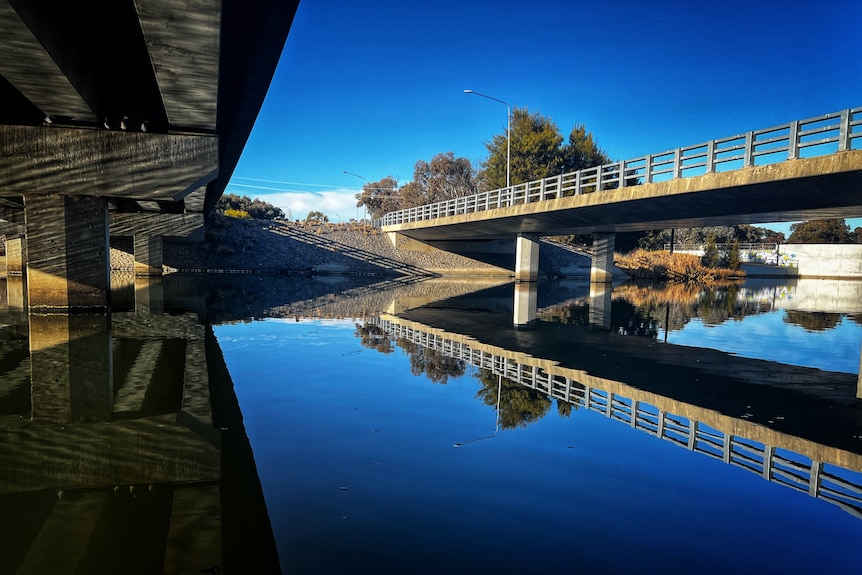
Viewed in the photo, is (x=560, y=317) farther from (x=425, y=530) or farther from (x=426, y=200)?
(x=426, y=200)

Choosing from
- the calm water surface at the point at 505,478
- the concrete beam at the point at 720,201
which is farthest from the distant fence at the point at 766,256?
the calm water surface at the point at 505,478

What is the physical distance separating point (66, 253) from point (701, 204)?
81.9 ft

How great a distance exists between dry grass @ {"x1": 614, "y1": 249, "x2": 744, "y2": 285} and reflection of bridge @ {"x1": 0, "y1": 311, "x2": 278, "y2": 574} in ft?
183

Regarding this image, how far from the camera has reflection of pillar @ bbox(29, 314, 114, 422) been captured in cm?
658

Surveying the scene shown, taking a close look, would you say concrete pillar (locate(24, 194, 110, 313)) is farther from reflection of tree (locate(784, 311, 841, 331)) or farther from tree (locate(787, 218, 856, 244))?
tree (locate(787, 218, 856, 244))

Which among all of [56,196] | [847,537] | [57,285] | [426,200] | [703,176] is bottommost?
[847,537]

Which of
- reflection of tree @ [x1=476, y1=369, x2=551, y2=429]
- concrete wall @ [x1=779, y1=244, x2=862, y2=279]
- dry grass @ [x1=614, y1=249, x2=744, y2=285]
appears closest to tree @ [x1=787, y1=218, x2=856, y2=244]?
concrete wall @ [x1=779, y1=244, x2=862, y2=279]

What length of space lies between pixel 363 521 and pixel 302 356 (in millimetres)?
6871

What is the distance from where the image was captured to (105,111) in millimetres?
14727

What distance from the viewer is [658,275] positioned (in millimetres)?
60281

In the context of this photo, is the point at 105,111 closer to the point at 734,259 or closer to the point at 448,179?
the point at 734,259

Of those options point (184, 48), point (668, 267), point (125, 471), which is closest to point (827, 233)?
point (668, 267)

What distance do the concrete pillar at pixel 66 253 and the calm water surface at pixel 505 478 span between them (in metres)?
8.77

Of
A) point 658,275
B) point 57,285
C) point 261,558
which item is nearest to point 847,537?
point 261,558
